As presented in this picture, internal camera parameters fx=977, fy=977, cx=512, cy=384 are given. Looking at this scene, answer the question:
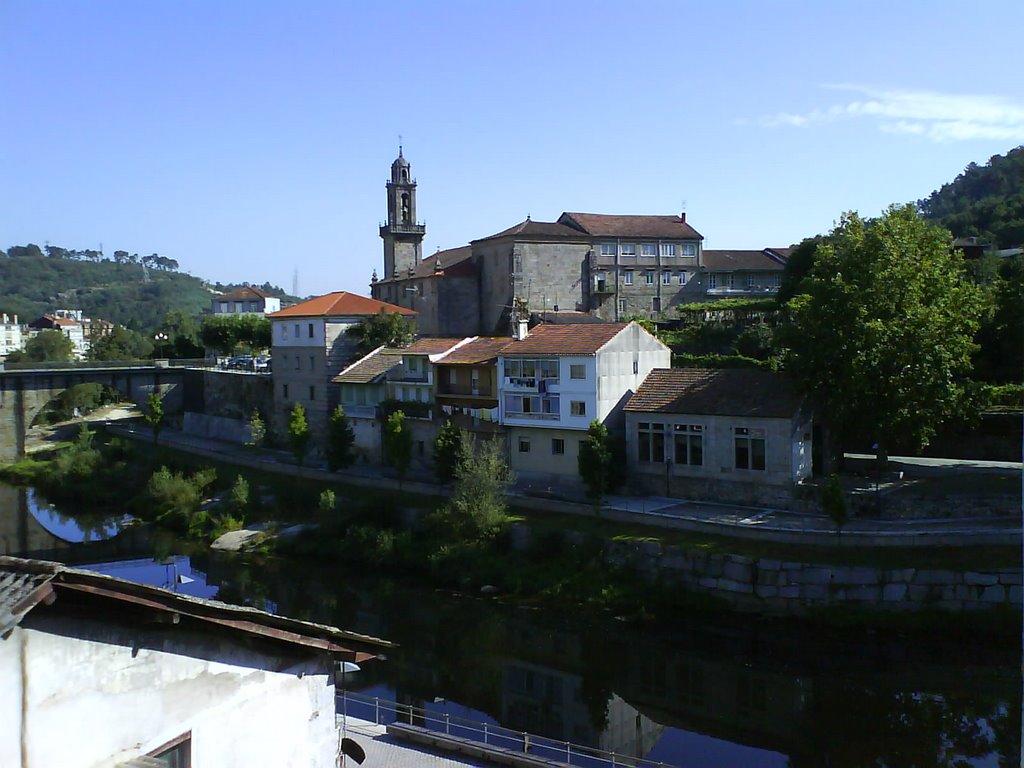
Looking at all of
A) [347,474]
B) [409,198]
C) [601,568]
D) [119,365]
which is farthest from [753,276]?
[119,365]

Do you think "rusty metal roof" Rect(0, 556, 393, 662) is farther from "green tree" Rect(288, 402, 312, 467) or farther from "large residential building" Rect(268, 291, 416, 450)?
"large residential building" Rect(268, 291, 416, 450)

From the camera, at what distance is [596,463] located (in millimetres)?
32875

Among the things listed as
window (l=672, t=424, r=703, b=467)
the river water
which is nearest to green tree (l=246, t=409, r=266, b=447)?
the river water

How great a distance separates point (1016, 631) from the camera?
24484 millimetres

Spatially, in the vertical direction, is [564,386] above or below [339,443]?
above

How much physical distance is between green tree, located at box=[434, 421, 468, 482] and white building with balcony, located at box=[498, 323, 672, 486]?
2329 millimetres

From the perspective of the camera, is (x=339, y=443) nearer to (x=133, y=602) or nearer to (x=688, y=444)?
(x=688, y=444)

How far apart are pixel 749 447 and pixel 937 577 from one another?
26.5ft

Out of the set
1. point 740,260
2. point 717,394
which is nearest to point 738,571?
point 717,394

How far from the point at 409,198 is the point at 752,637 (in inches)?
1914

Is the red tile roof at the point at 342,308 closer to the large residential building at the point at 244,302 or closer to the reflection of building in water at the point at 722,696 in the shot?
the reflection of building in water at the point at 722,696

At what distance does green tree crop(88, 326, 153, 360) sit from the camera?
10119 cm

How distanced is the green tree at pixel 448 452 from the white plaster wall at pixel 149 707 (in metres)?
27.4

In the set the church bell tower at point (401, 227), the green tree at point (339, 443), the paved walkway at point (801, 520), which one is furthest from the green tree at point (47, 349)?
the paved walkway at point (801, 520)
